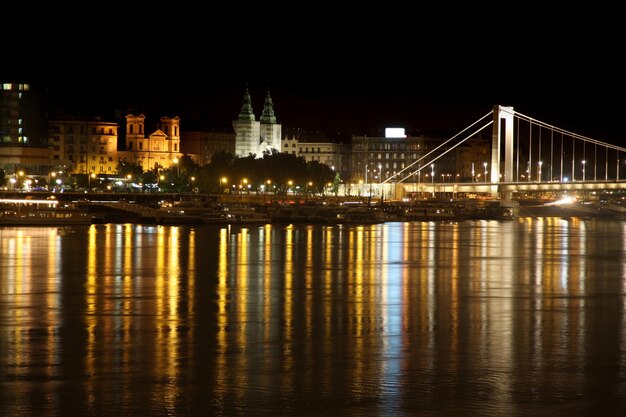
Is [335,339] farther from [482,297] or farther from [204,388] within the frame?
[482,297]

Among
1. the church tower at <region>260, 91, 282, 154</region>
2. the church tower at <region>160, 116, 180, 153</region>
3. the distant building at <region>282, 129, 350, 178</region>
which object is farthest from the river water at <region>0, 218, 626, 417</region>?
the distant building at <region>282, 129, 350, 178</region>

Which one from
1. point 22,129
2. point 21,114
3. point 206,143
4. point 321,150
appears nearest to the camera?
point 21,114

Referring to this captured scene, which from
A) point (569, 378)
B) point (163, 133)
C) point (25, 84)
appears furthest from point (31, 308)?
point (163, 133)

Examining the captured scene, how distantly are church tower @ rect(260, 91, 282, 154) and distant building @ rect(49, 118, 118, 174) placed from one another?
25.5 metres

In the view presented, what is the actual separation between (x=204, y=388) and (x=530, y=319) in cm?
625

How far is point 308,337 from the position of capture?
44.9ft

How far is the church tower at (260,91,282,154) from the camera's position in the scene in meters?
124

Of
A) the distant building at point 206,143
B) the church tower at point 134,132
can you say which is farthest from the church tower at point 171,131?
Result: the distant building at point 206,143

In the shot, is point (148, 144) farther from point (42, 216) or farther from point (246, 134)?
point (42, 216)

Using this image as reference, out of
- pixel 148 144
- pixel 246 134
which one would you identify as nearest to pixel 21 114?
pixel 148 144

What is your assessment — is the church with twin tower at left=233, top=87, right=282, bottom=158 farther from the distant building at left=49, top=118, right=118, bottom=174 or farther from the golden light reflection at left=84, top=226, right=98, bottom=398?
the golden light reflection at left=84, top=226, right=98, bottom=398

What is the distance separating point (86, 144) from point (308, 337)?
88.8m

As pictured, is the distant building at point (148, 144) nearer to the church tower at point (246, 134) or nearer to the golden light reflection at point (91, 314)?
the church tower at point (246, 134)

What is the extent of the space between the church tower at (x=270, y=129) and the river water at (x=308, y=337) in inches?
3820
